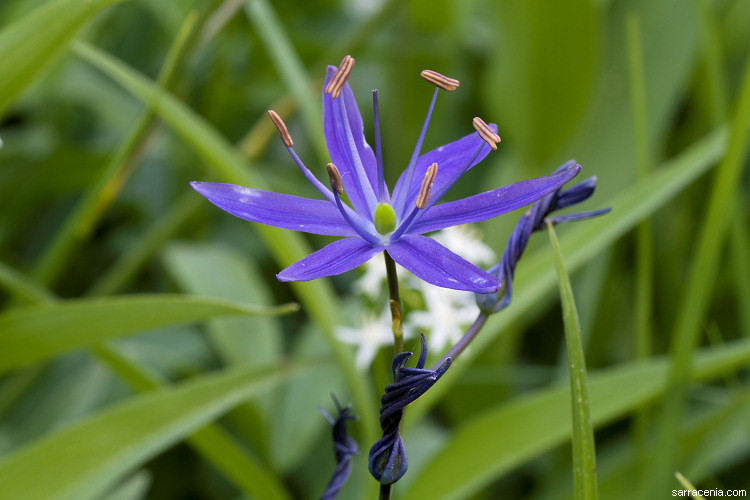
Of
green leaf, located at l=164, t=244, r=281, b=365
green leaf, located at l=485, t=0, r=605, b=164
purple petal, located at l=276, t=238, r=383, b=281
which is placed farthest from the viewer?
green leaf, located at l=485, t=0, r=605, b=164

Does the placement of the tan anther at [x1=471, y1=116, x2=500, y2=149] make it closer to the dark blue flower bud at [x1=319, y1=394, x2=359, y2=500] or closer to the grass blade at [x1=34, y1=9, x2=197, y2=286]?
the dark blue flower bud at [x1=319, y1=394, x2=359, y2=500]

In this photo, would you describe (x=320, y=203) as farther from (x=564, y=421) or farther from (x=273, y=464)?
(x=273, y=464)

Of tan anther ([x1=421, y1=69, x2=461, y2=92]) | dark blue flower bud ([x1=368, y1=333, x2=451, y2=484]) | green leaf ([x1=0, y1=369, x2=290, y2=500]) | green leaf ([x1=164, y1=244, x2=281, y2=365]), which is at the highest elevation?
tan anther ([x1=421, y1=69, x2=461, y2=92])

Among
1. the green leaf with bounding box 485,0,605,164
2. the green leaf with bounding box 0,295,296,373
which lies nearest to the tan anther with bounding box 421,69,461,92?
the green leaf with bounding box 0,295,296,373

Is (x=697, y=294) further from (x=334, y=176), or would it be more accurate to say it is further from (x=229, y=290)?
(x=229, y=290)

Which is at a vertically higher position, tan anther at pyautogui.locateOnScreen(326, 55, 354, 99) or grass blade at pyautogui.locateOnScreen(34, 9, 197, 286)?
tan anther at pyautogui.locateOnScreen(326, 55, 354, 99)

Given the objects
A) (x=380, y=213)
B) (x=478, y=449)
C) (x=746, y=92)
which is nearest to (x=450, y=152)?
(x=380, y=213)

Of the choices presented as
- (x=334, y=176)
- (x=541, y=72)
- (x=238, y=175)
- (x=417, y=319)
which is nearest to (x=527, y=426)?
(x=417, y=319)
